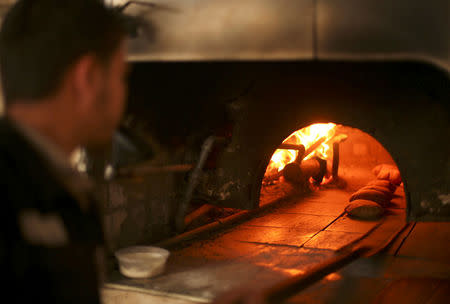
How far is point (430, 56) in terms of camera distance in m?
1.67

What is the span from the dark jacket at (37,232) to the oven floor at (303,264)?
129cm

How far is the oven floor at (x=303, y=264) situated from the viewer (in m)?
2.20

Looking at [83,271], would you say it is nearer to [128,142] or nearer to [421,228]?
[128,142]

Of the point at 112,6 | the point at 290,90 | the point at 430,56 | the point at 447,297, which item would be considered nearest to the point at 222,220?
the point at 290,90

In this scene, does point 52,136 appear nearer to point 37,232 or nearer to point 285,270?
point 37,232

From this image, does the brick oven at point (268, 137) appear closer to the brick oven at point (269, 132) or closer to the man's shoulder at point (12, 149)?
the brick oven at point (269, 132)

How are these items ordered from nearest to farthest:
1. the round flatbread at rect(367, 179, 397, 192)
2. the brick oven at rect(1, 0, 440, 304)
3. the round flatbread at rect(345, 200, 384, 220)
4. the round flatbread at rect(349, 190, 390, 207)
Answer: the brick oven at rect(1, 0, 440, 304) → the round flatbread at rect(345, 200, 384, 220) → the round flatbread at rect(349, 190, 390, 207) → the round flatbread at rect(367, 179, 397, 192)

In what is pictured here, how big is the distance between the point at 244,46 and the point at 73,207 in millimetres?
1254

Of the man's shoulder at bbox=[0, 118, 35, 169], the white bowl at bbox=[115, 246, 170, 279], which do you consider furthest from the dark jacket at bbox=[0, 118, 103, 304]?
the white bowl at bbox=[115, 246, 170, 279]

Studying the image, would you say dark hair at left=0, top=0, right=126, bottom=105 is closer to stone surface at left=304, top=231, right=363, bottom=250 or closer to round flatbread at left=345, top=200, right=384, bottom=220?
stone surface at left=304, top=231, right=363, bottom=250

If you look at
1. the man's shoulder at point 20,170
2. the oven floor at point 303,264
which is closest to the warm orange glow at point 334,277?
the oven floor at point 303,264

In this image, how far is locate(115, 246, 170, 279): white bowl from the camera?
2.27 metres

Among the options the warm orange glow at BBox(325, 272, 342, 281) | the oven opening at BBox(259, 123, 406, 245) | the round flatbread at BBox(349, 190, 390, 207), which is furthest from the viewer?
the round flatbread at BBox(349, 190, 390, 207)

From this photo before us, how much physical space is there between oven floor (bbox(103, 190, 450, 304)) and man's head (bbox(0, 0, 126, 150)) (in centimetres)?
135
